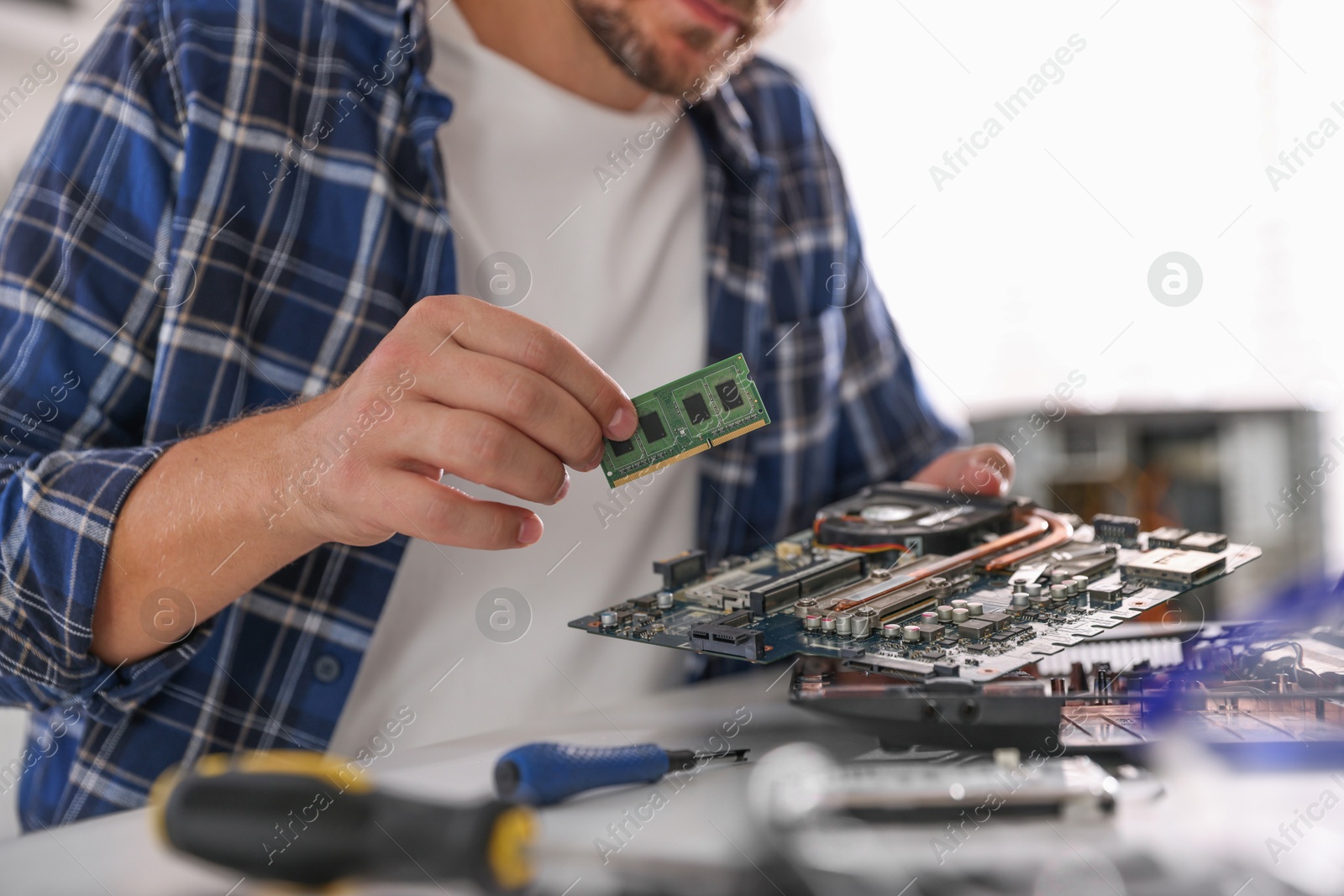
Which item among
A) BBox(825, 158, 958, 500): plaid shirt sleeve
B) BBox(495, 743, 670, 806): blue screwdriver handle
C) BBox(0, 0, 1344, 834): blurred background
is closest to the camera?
BBox(495, 743, 670, 806): blue screwdriver handle

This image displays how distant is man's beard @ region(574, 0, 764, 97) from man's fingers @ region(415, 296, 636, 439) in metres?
0.89

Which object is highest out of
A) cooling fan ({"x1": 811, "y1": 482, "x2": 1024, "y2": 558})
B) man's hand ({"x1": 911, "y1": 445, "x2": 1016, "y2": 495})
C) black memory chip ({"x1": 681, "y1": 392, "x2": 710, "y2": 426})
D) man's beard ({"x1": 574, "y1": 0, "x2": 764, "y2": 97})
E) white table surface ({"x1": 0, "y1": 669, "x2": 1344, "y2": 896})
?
man's beard ({"x1": 574, "y1": 0, "x2": 764, "y2": 97})

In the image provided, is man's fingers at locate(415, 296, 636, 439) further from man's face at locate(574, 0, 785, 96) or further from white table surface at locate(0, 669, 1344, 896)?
man's face at locate(574, 0, 785, 96)

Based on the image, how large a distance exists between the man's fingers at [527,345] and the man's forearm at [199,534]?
187mm

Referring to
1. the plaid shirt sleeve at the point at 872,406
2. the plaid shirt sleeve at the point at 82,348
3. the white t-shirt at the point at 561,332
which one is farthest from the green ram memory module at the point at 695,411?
the plaid shirt sleeve at the point at 872,406

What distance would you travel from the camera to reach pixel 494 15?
151 cm

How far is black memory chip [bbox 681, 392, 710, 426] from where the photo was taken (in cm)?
87

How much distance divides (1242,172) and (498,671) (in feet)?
11.9

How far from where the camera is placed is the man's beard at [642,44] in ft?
5.04

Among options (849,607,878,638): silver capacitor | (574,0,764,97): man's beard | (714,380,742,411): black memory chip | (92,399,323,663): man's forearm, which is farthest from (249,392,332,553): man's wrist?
(574,0,764,97): man's beard

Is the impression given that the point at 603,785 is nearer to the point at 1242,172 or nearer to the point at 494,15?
the point at 494,15

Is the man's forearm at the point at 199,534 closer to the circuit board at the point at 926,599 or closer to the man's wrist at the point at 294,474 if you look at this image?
the man's wrist at the point at 294,474

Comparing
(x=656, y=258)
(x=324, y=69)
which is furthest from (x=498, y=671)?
(x=324, y=69)

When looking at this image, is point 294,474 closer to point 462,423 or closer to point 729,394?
point 462,423
